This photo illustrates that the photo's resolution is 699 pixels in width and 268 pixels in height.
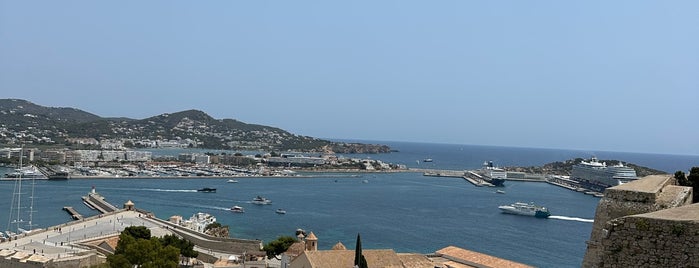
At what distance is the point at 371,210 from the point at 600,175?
145 ft

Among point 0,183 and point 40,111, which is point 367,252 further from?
point 40,111

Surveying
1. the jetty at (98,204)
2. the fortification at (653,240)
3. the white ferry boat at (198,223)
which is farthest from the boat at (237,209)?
the fortification at (653,240)

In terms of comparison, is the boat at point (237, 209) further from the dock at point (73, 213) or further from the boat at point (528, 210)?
the boat at point (528, 210)

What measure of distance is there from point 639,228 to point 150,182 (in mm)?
81692

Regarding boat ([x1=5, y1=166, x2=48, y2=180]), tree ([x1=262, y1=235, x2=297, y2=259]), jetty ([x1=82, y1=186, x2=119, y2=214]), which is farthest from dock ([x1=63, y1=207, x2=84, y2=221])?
boat ([x1=5, y1=166, x2=48, y2=180])

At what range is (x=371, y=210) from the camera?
56688 millimetres

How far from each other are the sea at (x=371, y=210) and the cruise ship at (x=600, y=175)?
4.67 meters

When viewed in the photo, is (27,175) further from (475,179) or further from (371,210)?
(475,179)

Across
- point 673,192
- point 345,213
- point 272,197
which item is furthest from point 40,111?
point 673,192

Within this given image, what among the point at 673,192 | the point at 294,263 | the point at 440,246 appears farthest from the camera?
the point at 440,246

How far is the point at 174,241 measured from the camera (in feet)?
82.1

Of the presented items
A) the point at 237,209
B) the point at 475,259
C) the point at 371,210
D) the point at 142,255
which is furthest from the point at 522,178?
the point at 142,255

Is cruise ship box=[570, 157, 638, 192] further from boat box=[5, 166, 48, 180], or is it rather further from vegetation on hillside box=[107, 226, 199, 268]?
boat box=[5, 166, 48, 180]

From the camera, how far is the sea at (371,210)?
3988 cm
